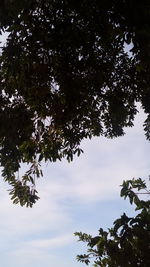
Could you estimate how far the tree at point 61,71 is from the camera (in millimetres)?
7508

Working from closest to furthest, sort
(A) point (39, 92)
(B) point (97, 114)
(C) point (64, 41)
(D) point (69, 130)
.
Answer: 1. (C) point (64, 41)
2. (A) point (39, 92)
3. (D) point (69, 130)
4. (B) point (97, 114)

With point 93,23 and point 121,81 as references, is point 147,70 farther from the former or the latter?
point 93,23

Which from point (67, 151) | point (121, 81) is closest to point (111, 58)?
point (121, 81)

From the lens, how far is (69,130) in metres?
9.32

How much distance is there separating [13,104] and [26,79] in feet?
3.95

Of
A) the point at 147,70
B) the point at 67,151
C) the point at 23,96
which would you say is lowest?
the point at 67,151

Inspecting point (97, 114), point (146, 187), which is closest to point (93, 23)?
point (97, 114)

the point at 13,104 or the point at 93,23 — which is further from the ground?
the point at 93,23

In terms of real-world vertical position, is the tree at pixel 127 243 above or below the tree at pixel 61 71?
below

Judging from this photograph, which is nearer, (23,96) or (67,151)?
(23,96)

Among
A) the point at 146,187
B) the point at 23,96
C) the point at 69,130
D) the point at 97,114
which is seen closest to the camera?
the point at 23,96

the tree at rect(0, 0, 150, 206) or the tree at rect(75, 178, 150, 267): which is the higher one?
the tree at rect(0, 0, 150, 206)

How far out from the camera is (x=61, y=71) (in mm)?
8203

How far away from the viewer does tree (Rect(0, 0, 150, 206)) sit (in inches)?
296
